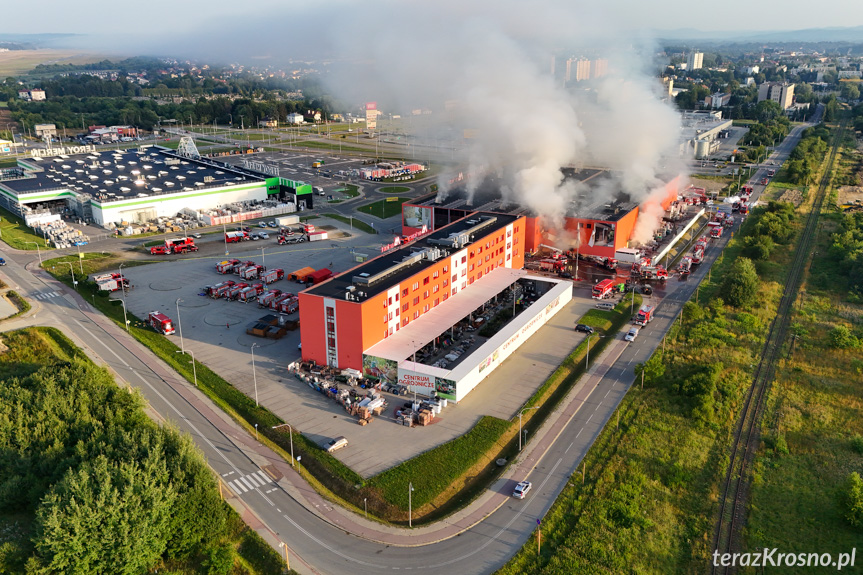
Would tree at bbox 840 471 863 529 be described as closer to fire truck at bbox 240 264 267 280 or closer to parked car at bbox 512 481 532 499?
parked car at bbox 512 481 532 499

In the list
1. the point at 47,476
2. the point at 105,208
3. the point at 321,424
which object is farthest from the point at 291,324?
the point at 105,208

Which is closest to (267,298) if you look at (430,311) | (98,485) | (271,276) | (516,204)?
(271,276)

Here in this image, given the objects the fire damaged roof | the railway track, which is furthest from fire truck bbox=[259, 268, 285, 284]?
the railway track

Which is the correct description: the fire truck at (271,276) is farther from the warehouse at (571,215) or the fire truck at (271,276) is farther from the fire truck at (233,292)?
the warehouse at (571,215)

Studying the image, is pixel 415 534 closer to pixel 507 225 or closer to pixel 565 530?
pixel 565 530

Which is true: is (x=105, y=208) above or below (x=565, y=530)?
above

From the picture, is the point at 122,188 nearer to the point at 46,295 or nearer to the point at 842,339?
the point at 46,295
